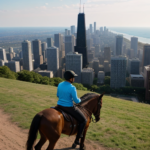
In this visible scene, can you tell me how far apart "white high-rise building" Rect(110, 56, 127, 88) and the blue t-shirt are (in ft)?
260

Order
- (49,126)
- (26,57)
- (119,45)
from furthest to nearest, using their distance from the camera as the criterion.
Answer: (119,45), (26,57), (49,126)

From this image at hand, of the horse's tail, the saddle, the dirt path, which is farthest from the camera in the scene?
the dirt path

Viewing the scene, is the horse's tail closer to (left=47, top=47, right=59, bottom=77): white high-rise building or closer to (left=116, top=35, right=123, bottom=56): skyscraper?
(left=47, top=47, right=59, bottom=77): white high-rise building

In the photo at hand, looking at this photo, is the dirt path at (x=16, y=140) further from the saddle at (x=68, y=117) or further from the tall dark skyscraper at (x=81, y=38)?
the tall dark skyscraper at (x=81, y=38)

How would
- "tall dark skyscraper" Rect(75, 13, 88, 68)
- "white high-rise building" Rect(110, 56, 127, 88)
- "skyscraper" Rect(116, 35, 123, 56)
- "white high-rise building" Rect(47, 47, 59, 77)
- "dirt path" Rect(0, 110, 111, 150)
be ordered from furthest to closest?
"skyscraper" Rect(116, 35, 123, 56)
"white high-rise building" Rect(47, 47, 59, 77)
"tall dark skyscraper" Rect(75, 13, 88, 68)
"white high-rise building" Rect(110, 56, 127, 88)
"dirt path" Rect(0, 110, 111, 150)

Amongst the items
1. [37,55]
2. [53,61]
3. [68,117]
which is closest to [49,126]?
[68,117]

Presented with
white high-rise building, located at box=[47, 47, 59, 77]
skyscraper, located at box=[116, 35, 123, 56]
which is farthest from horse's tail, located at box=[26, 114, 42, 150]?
skyscraper, located at box=[116, 35, 123, 56]

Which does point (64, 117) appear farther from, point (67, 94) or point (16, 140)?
point (16, 140)

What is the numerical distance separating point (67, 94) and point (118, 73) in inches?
3300

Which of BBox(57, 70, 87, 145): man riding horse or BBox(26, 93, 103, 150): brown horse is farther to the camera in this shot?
BBox(57, 70, 87, 145): man riding horse

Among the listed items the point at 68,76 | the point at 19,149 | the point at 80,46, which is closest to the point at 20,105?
the point at 19,149

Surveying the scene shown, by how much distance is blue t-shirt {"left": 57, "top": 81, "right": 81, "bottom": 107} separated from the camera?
6500mm

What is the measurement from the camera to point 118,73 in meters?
87.8

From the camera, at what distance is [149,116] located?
13289 millimetres
